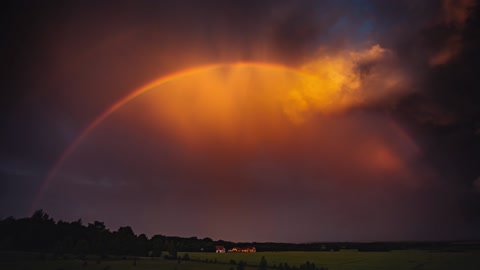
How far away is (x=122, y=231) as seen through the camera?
17400 cm

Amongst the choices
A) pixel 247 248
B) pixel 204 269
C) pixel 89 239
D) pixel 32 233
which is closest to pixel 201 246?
pixel 247 248

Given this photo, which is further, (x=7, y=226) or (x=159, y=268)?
(x=7, y=226)

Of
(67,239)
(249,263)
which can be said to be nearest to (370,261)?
(249,263)

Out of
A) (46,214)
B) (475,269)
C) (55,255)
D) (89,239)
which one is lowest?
→ (475,269)

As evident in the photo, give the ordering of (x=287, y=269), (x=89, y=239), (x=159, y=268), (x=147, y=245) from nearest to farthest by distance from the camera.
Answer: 1. (x=159, y=268)
2. (x=287, y=269)
3. (x=89, y=239)
4. (x=147, y=245)

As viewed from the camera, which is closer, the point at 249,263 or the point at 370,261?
the point at 249,263

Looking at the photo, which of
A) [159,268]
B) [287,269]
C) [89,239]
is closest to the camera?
[159,268]

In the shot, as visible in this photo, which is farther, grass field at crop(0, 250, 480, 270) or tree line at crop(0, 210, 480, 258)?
tree line at crop(0, 210, 480, 258)

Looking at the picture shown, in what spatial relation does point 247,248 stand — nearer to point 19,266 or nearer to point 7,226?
point 7,226

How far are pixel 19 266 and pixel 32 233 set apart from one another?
7558cm

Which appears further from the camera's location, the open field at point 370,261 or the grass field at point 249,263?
the open field at point 370,261

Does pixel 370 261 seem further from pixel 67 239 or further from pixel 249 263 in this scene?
pixel 67 239

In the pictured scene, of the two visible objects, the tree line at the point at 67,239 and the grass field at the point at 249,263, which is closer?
the grass field at the point at 249,263

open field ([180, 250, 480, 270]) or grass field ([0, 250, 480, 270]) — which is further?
Result: open field ([180, 250, 480, 270])
